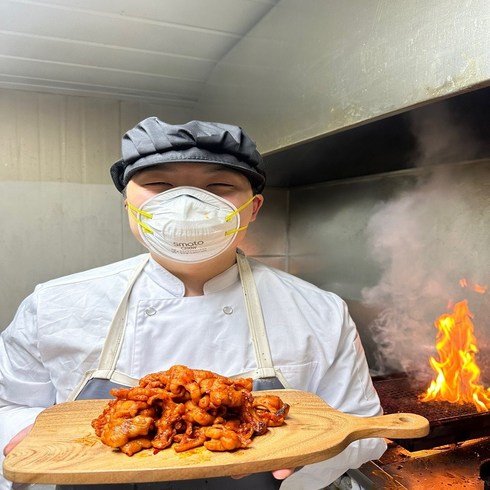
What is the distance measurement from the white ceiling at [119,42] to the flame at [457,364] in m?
1.73

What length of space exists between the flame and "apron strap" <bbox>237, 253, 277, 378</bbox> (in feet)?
3.58

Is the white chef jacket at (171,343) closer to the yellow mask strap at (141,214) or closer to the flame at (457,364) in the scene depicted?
the yellow mask strap at (141,214)

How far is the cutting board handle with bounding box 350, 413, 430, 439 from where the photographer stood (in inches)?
36.5

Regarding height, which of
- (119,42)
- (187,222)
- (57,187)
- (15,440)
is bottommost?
(15,440)

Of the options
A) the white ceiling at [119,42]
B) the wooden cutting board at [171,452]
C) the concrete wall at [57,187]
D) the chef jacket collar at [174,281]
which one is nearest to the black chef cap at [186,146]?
the chef jacket collar at [174,281]

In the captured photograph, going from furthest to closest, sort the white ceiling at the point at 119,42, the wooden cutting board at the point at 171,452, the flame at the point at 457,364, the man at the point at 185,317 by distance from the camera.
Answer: the flame at the point at 457,364
the white ceiling at the point at 119,42
the man at the point at 185,317
the wooden cutting board at the point at 171,452

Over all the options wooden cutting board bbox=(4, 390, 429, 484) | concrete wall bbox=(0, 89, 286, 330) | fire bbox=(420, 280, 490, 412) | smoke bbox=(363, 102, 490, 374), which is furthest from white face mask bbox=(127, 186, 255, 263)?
concrete wall bbox=(0, 89, 286, 330)

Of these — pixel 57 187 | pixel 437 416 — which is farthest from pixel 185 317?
pixel 57 187

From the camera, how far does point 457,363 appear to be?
2.14 metres

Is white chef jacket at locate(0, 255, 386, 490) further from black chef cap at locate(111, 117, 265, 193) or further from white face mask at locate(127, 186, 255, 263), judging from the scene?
black chef cap at locate(111, 117, 265, 193)

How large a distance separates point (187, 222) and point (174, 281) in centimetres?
25

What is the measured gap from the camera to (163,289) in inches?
54.4

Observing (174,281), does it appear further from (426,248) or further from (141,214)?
(426,248)

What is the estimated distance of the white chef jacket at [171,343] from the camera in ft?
4.23
